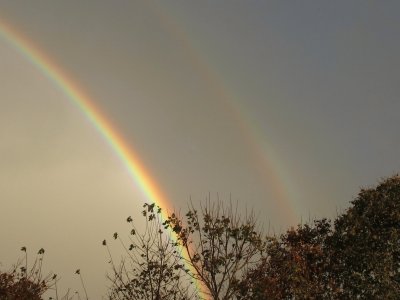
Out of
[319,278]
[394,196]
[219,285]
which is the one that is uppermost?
[394,196]

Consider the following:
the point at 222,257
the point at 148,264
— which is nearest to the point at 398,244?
the point at 222,257

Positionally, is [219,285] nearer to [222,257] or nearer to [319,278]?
[222,257]

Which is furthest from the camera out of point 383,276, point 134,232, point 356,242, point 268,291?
point 356,242

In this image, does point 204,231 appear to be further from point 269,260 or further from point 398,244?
point 398,244

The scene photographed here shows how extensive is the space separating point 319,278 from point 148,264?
864 cm

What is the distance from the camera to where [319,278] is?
2267 cm

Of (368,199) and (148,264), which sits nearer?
(148,264)

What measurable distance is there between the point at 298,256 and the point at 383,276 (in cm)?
356

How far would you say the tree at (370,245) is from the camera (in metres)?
21.2

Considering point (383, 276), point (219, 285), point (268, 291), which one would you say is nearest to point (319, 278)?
point (383, 276)

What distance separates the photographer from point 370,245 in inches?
871

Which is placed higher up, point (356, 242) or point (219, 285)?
point (356, 242)

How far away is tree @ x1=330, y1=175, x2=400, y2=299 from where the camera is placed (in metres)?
21.2

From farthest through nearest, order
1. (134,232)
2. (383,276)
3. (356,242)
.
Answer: (356,242) → (383,276) → (134,232)
